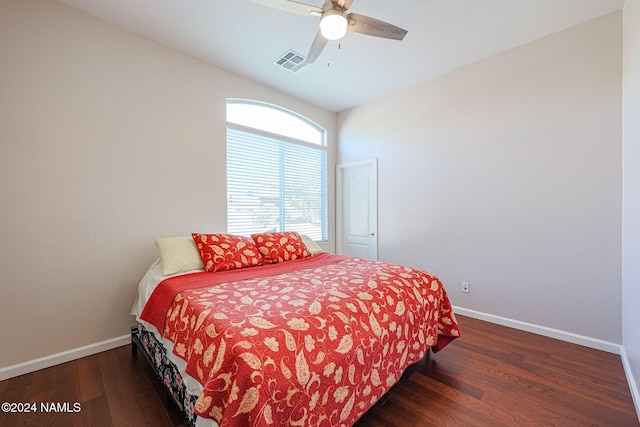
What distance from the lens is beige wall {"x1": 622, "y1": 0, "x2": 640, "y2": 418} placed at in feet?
5.40

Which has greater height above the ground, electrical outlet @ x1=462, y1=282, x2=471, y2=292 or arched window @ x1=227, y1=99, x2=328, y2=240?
arched window @ x1=227, y1=99, x2=328, y2=240

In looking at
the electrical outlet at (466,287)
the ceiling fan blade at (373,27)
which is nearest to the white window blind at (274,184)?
the ceiling fan blade at (373,27)

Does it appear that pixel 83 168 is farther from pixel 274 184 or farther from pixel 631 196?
pixel 631 196

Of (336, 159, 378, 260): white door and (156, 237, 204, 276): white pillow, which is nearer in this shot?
(156, 237, 204, 276): white pillow

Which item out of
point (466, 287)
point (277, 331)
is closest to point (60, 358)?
point (277, 331)

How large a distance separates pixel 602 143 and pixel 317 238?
130 inches

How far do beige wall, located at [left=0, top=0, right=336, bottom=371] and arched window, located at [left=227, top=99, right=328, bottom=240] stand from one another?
0.47 m

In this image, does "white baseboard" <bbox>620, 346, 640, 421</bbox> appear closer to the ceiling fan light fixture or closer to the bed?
the bed

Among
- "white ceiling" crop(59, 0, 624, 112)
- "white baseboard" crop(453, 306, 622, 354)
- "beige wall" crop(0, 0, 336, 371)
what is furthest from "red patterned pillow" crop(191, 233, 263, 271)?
"white baseboard" crop(453, 306, 622, 354)

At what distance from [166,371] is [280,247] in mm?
1328

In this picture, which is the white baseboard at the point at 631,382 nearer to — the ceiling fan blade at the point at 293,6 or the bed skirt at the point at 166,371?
the bed skirt at the point at 166,371

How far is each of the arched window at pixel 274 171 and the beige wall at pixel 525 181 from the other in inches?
49.8

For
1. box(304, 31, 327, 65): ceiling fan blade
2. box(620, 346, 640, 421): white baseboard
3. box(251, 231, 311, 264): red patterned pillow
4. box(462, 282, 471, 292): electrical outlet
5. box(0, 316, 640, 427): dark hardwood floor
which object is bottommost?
box(0, 316, 640, 427): dark hardwood floor

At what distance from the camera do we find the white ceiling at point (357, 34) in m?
2.10
